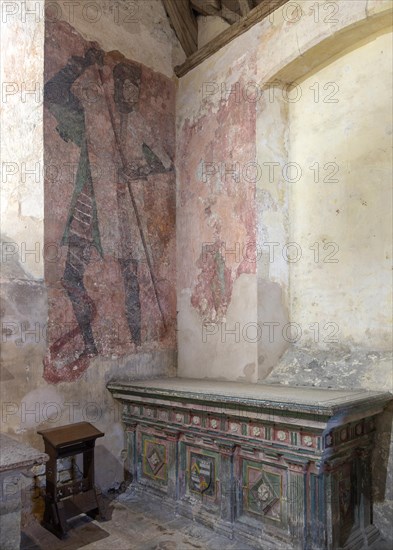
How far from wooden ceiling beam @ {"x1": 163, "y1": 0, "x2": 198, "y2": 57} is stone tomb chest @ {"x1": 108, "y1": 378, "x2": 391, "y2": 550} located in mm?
4031

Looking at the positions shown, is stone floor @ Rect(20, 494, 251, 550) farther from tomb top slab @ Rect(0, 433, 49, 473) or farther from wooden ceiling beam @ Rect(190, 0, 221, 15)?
wooden ceiling beam @ Rect(190, 0, 221, 15)

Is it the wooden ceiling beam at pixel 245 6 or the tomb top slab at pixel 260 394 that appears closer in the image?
the tomb top slab at pixel 260 394

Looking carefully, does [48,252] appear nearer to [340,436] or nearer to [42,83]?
[42,83]

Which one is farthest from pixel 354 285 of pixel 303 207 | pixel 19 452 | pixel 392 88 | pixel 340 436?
pixel 19 452

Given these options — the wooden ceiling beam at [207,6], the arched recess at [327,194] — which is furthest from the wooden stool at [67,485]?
the wooden ceiling beam at [207,6]

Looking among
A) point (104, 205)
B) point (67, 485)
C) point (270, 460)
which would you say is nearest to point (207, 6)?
point (104, 205)

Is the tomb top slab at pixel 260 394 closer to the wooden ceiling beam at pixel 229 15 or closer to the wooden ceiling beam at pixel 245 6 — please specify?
the wooden ceiling beam at pixel 245 6

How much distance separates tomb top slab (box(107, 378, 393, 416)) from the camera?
9.84 feet

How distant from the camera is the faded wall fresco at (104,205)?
14.3 feet

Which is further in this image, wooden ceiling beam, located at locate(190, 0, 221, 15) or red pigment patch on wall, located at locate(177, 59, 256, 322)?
wooden ceiling beam, located at locate(190, 0, 221, 15)

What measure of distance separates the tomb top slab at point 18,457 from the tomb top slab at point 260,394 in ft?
4.20

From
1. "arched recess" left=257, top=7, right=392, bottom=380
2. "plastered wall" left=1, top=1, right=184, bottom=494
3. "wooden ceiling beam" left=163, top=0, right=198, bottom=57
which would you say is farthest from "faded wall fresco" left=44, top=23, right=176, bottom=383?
"arched recess" left=257, top=7, right=392, bottom=380

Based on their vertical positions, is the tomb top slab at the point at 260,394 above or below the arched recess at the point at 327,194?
below

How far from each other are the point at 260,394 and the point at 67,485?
1.76 metres
